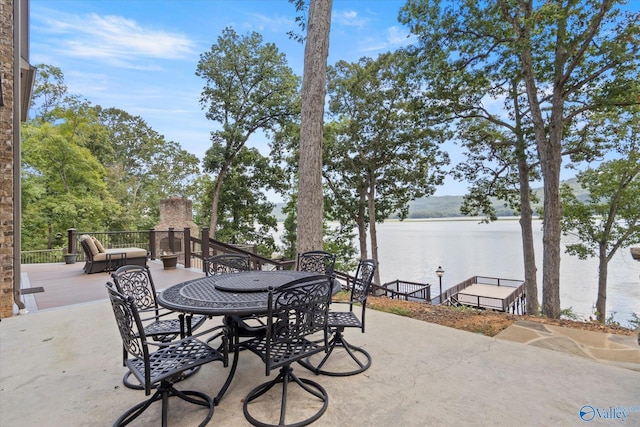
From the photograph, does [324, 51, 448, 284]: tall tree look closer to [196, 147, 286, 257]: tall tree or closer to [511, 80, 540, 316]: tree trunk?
[511, 80, 540, 316]: tree trunk

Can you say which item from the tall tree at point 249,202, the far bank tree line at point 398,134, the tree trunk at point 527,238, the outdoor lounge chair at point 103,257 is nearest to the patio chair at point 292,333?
the far bank tree line at point 398,134

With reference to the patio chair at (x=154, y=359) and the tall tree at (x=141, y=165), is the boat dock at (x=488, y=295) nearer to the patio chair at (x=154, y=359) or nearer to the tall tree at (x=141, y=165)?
the patio chair at (x=154, y=359)

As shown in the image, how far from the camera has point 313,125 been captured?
16.7ft

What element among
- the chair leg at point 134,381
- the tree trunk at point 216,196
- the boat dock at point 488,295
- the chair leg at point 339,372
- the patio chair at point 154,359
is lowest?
the boat dock at point 488,295

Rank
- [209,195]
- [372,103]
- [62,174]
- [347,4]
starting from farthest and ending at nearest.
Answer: [209,195], [62,174], [372,103], [347,4]

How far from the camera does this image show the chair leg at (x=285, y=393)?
6.01ft

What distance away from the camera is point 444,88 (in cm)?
763

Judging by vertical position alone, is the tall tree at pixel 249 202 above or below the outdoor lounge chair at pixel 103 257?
above

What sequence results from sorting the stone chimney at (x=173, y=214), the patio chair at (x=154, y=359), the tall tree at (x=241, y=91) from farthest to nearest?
the tall tree at (x=241, y=91) < the stone chimney at (x=173, y=214) < the patio chair at (x=154, y=359)

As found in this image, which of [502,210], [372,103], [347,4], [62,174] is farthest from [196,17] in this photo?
[502,210]

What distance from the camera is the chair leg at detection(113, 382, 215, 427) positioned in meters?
1.80

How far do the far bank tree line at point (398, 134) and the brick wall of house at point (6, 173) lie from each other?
4039 millimetres

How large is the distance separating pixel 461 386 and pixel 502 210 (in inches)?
425

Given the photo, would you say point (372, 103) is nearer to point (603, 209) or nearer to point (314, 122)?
point (314, 122)
